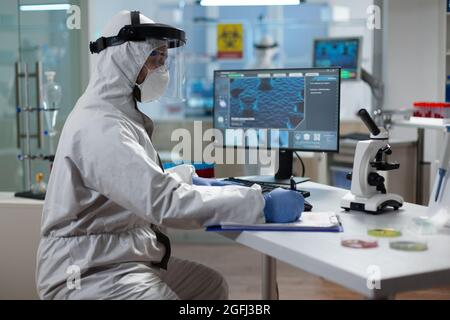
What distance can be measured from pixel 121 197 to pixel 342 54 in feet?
9.99

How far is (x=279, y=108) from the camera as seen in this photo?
8.14 ft

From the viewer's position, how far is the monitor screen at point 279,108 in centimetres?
239

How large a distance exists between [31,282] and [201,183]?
49.7 inches

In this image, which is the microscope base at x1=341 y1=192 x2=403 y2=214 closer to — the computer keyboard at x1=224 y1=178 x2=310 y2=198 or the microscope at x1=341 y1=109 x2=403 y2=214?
the microscope at x1=341 y1=109 x2=403 y2=214

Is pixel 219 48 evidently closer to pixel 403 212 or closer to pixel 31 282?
pixel 31 282

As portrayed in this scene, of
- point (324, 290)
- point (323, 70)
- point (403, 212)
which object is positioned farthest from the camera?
point (324, 290)

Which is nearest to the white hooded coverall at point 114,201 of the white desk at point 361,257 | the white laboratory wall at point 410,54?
the white desk at point 361,257

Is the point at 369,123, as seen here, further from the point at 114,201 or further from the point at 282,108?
the point at 114,201

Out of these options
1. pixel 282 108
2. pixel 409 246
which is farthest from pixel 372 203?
pixel 282 108

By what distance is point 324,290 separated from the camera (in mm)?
3527

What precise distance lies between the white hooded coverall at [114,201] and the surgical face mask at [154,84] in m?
0.07

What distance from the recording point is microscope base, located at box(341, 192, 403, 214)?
191cm

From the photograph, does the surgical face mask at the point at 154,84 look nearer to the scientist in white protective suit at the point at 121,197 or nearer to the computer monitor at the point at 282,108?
the scientist in white protective suit at the point at 121,197

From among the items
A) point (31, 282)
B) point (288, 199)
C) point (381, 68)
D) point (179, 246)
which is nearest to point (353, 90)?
point (381, 68)
